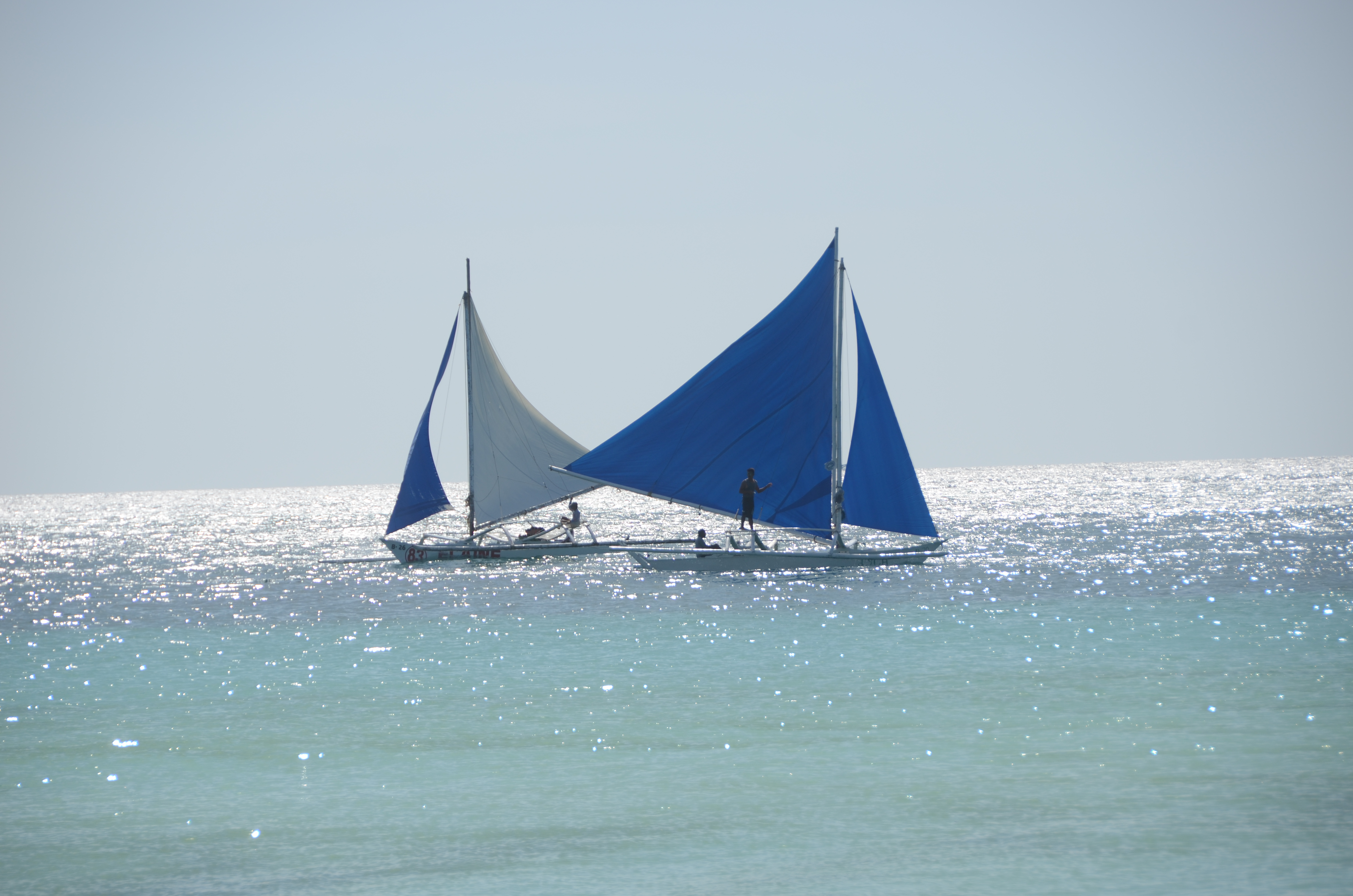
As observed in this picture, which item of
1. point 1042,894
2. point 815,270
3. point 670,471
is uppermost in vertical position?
point 815,270

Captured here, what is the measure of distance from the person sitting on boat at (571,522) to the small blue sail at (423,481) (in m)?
4.23

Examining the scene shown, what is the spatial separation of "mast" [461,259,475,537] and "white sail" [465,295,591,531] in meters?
0.02

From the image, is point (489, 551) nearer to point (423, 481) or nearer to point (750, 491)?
point (423, 481)

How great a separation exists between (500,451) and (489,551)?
3.27m

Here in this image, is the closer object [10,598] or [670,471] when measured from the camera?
[670,471]

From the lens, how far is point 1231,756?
13195 millimetres

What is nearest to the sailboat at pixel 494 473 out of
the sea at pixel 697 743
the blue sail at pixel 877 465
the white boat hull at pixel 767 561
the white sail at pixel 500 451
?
the white sail at pixel 500 451

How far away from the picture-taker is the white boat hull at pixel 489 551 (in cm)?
4012

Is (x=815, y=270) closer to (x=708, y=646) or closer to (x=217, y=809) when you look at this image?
(x=708, y=646)

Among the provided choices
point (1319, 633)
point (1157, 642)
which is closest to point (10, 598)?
point (1157, 642)

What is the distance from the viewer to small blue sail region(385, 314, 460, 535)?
39.2 m

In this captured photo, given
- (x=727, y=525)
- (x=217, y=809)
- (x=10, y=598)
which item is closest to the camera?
(x=217, y=809)

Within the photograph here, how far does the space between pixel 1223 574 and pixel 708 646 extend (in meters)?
19.7

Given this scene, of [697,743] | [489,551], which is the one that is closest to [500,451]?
[489,551]
